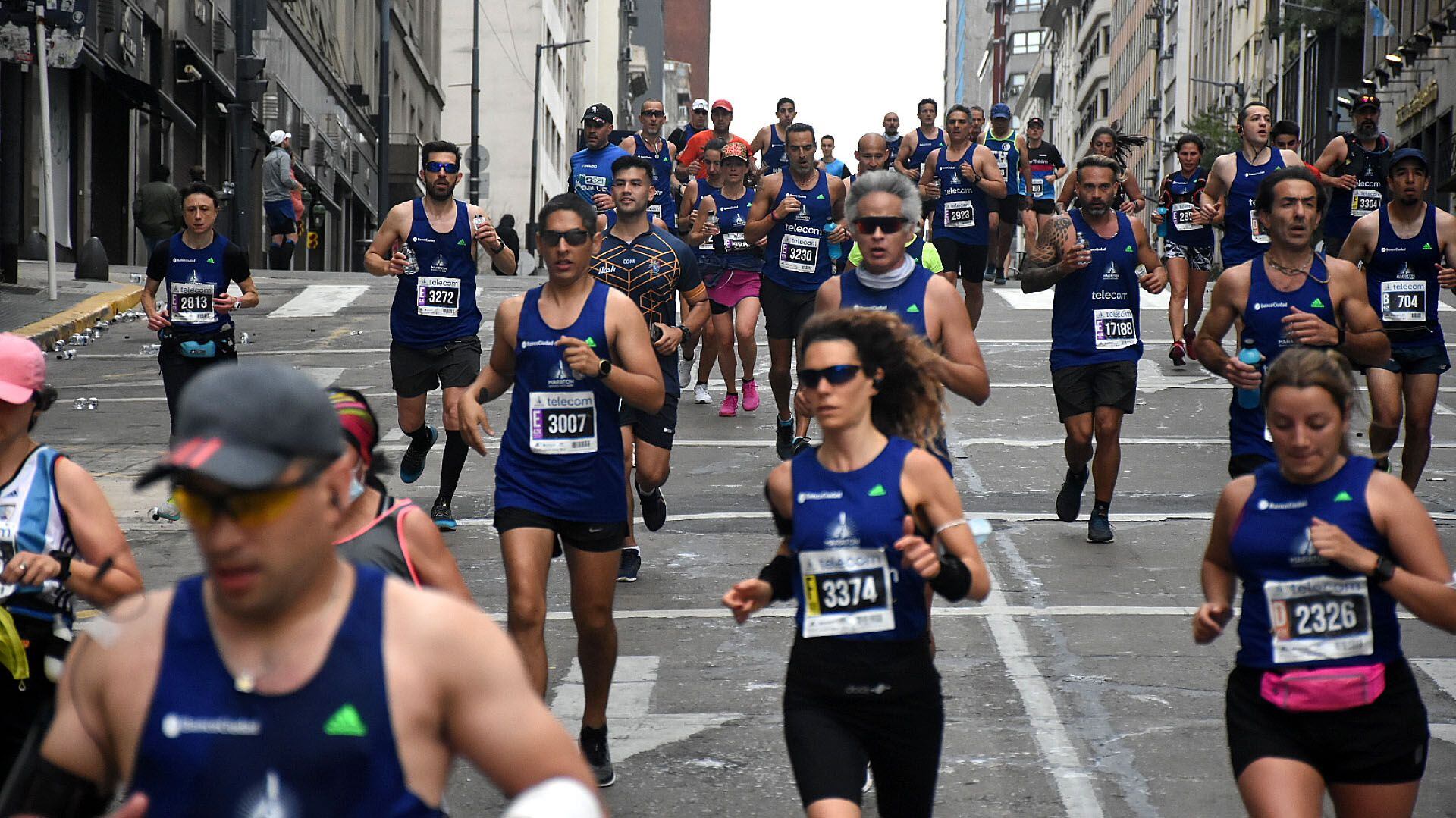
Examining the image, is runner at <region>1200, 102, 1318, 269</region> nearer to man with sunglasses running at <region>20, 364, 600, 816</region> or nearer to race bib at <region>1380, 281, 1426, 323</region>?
race bib at <region>1380, 281, 1426, 323</region>

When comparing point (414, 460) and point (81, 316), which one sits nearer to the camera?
point (414, 460)

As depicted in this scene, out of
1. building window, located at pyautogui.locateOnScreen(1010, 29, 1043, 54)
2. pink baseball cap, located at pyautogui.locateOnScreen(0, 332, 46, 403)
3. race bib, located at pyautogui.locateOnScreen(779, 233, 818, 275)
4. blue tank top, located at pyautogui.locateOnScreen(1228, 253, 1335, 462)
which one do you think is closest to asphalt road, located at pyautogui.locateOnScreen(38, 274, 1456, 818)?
blue tank top, located at pyautogui.locateOnScreen(1228, 253, 1335, 462)

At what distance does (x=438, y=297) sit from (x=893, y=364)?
244 inches

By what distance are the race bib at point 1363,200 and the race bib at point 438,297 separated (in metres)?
8.03

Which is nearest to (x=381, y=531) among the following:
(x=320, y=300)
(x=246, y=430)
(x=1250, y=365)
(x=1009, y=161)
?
(x=246, y=430)

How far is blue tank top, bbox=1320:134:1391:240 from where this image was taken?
15703 mm

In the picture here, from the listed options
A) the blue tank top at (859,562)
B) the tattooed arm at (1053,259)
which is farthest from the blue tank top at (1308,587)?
the tattooed arm at (1053,259)

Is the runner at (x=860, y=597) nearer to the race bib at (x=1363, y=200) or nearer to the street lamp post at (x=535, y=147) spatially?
the race bib at (x=1363, y=200)

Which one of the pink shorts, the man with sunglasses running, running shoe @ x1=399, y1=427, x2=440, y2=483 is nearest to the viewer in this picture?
the man with sunglasses running

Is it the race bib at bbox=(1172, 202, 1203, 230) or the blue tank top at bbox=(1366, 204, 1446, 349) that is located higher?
the race bib at bbox=(1172, 202, 1203, 230)

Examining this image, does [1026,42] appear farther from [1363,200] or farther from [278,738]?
[278,738]

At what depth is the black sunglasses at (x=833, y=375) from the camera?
4945mm

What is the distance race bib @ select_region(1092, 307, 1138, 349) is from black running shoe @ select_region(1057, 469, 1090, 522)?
0.75 metres

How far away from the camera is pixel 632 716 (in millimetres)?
7336
